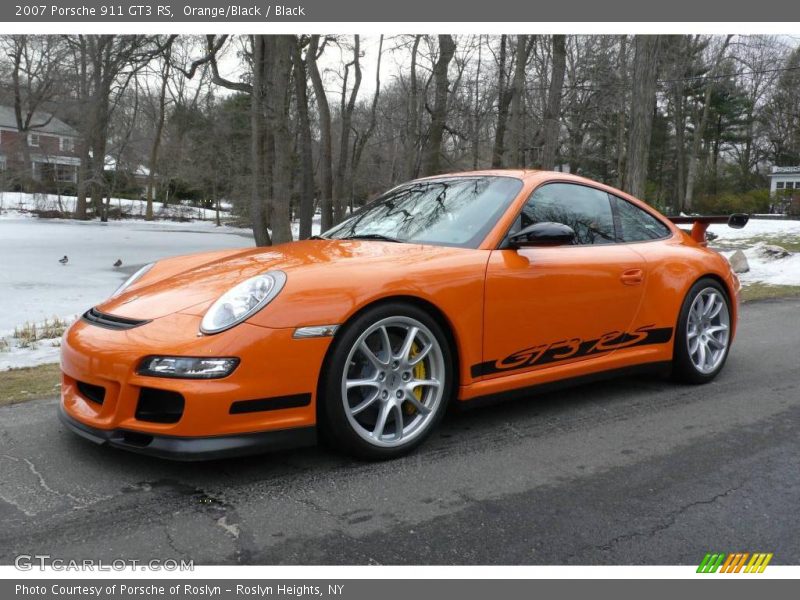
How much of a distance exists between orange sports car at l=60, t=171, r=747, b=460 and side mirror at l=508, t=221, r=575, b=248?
0.01m

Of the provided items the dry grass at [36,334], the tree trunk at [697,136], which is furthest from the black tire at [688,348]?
the tree trunk at [697,136]

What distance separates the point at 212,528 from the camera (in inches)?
97.3

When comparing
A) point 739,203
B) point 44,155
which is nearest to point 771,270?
point 739,203

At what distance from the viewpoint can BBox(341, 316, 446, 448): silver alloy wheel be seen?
3.06 m

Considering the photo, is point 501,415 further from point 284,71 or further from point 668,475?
point 284,71

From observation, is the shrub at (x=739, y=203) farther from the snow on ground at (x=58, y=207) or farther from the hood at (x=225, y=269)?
the hood at (x=225, y=269)

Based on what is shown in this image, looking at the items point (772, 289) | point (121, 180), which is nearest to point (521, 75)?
point (772, 289)

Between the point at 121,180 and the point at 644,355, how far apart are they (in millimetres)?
47272

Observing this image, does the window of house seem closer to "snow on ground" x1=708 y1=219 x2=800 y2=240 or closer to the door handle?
"snow on ground" x1=708 y1=219 x2=800 y2=240

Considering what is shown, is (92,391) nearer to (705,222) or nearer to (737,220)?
(705,222)

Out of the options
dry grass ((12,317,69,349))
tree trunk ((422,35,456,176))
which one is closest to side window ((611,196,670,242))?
dry grass ((12,317,69,349))

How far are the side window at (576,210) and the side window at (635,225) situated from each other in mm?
92

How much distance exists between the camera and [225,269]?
3379mm

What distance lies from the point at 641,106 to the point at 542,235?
10502 millimetres
